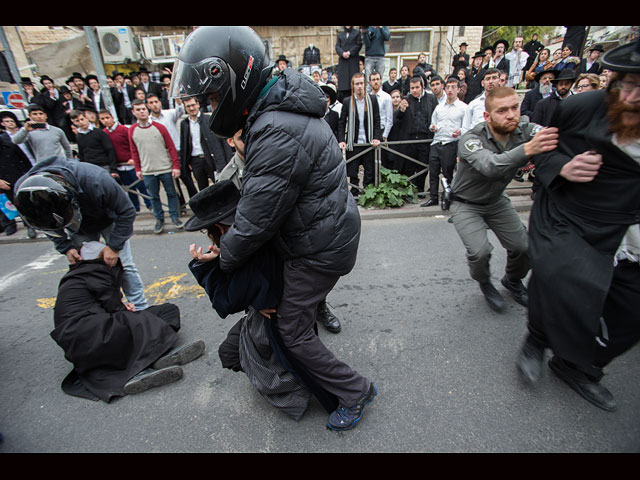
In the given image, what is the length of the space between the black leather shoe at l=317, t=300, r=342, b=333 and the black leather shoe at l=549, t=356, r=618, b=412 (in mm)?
1597

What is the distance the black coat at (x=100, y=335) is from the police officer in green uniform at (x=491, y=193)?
270 cm

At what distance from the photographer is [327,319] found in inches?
117

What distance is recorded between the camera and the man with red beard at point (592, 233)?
66.6 inches

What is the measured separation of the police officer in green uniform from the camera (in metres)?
2.68

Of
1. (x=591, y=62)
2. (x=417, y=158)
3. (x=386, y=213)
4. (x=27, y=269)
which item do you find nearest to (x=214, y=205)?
(x=386, y=213)

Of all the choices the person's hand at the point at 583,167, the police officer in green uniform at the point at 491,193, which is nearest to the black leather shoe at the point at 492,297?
the police officer in green uniform at the point at 491,193

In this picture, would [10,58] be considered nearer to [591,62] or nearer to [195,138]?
[195,138]

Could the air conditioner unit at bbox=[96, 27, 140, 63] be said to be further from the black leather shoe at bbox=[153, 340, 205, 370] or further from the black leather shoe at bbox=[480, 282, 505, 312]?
the black leather shoe at bbox=[480, 282, 505, 312]

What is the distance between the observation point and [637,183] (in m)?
1.70

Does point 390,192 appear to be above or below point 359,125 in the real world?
below

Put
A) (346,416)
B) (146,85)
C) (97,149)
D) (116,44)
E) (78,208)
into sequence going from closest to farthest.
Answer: (346,416) → (78,208) → (97,149) → (146,85) → (116,44)

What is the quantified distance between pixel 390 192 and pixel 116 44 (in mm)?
15064

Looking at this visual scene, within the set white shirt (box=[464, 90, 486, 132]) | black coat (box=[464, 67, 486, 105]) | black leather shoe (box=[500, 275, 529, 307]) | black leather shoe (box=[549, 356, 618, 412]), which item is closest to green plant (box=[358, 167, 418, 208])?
white shirt (box=[464, 90, 486, 132])

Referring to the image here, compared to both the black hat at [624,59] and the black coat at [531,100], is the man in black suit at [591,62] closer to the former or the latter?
the black coat at [531,100]
